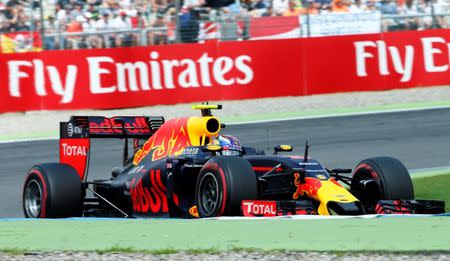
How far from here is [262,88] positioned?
2092 centimetres

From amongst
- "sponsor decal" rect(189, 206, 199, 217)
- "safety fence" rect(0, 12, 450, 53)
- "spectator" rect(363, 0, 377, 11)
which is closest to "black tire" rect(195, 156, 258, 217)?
"sponsor decal" rect(189, 206, 199, 217)

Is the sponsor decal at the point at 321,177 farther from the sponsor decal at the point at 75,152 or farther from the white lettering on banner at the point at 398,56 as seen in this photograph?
the white lettering on banner at the point at 398,56

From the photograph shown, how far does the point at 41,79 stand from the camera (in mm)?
19266

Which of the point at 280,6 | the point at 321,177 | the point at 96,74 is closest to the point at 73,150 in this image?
the point at 321,177

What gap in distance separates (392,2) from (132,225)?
14.8 m

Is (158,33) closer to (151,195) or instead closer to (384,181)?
(151,195)

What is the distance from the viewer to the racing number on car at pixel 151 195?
1049 cm

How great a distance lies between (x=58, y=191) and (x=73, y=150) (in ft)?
3.96

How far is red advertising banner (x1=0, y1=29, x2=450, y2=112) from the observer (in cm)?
1934

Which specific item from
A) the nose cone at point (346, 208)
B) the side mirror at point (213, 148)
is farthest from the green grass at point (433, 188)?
the side mirror at point (213, 148)

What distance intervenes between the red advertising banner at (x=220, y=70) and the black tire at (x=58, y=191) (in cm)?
865

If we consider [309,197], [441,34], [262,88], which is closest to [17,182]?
[309,197]

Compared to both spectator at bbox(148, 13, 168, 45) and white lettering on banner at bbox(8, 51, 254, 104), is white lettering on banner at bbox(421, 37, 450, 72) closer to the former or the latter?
white lettering on banner at bbox(8, 51, 254, 104)

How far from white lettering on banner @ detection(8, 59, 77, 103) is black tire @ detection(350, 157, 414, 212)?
32.5 feet
